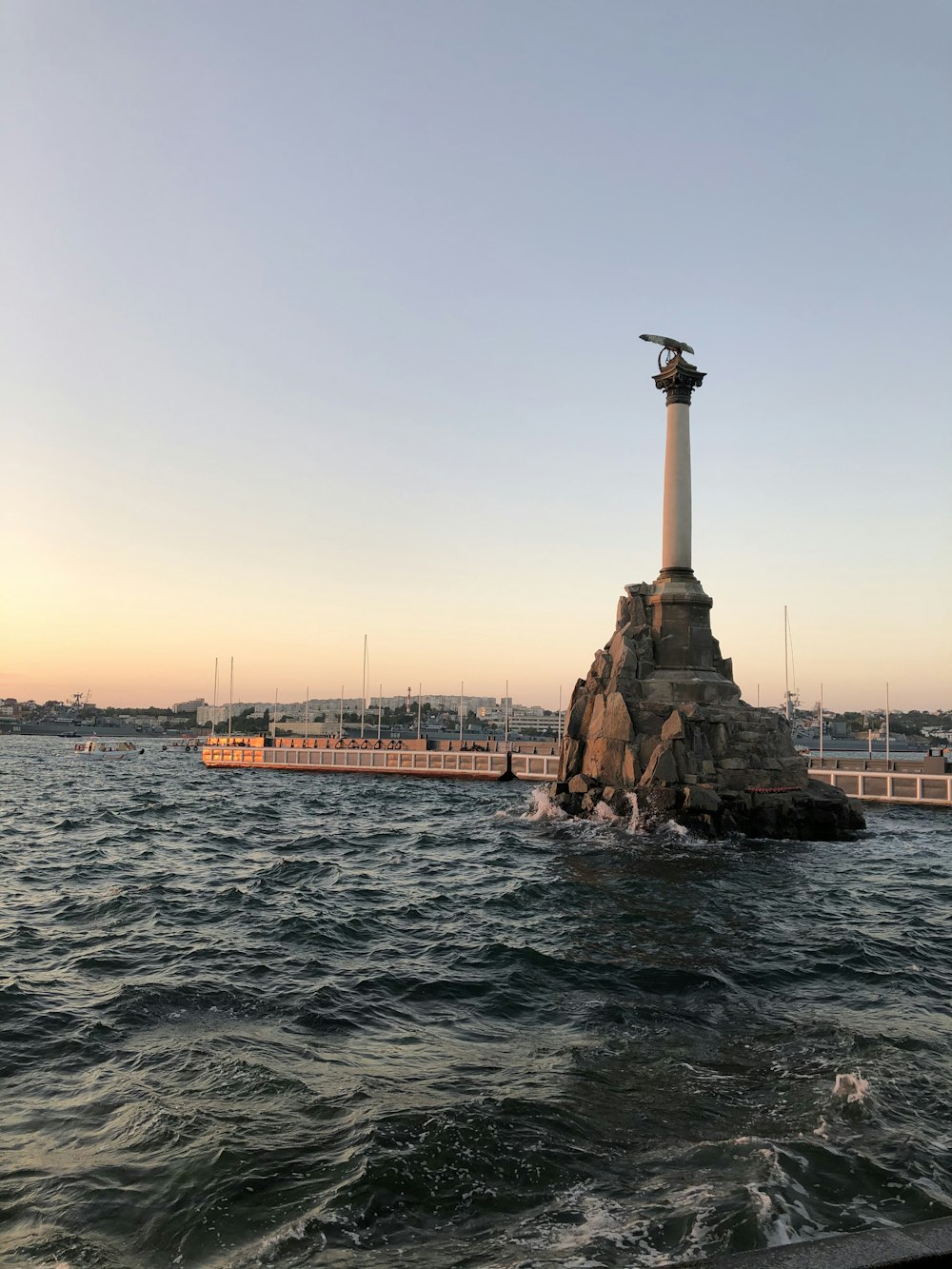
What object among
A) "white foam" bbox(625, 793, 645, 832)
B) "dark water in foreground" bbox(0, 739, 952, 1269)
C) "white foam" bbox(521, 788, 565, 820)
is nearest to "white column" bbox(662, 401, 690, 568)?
"white foam" bbox(625, 793, 645, 832)

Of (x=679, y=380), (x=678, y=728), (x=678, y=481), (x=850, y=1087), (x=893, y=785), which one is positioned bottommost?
(x=893, y=785)

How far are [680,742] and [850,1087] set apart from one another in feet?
90.9

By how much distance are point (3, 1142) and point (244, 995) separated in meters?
4.32

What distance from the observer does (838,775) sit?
48.2m

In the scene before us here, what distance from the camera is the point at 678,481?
134 feet

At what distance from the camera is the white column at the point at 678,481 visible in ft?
134

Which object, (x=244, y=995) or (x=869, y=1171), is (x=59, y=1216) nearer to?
(x=244, y=995)

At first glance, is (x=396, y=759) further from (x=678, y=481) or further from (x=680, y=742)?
(x=680, y=742)

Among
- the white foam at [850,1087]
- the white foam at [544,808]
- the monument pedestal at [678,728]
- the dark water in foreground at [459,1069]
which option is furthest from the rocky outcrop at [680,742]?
the white foam at [850,1087]

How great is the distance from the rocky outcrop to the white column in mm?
1668

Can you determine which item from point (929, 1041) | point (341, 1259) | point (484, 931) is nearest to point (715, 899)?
point (484, 931)

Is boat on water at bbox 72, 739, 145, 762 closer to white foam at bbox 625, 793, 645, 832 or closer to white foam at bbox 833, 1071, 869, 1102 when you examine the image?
white foam at bbox 625, 793, 645, 832

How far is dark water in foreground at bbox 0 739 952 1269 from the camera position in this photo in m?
Result: 6.04

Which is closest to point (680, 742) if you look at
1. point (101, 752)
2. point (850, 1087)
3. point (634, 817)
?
point (634, 817)
